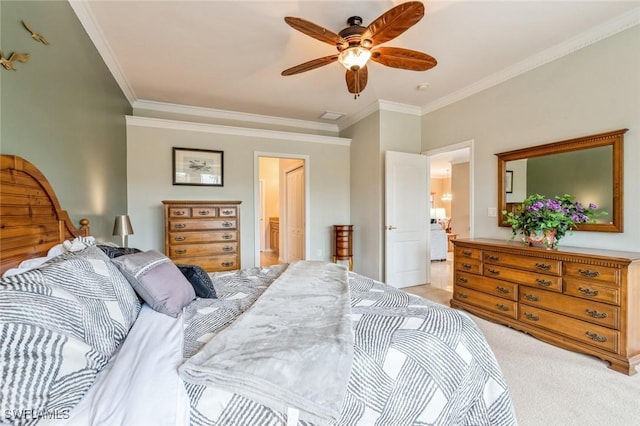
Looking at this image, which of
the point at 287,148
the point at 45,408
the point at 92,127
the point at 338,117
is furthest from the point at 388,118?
the point at 45,408

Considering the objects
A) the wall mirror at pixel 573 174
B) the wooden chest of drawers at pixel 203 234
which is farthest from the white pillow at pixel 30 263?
the wall mirror at pixel 573 174

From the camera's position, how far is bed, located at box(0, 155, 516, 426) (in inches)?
31.3

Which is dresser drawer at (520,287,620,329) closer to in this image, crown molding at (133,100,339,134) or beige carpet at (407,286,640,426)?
beige carpet at (407,286,640,426)

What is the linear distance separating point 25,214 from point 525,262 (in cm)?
357

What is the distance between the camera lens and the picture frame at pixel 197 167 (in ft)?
13.4

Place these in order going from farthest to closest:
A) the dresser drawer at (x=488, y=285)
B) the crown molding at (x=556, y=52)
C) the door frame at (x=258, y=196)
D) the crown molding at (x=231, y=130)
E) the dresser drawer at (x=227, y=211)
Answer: the door frame at (x=258, y=196) → the crown molding at (x=231, y=130) → the dresser drawer at (x=227, y=211) → the dresser drawer at (x=488, y=285) → the crown molding at (x=556, y=52)

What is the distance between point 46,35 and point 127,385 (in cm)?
204

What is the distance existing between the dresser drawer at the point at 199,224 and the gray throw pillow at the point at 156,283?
81.7 inches

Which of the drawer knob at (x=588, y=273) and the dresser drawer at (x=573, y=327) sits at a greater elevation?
the drawer knob at (x=588, y=273)

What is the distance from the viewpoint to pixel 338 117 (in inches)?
192

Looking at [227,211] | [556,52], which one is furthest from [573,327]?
[227,211]

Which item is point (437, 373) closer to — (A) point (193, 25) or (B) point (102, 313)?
(B) point (102, 313)

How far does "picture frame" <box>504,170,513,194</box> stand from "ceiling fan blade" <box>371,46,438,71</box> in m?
1.65

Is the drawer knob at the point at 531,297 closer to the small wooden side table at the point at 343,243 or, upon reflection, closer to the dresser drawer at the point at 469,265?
the dresser drawer at the point at 469,265
